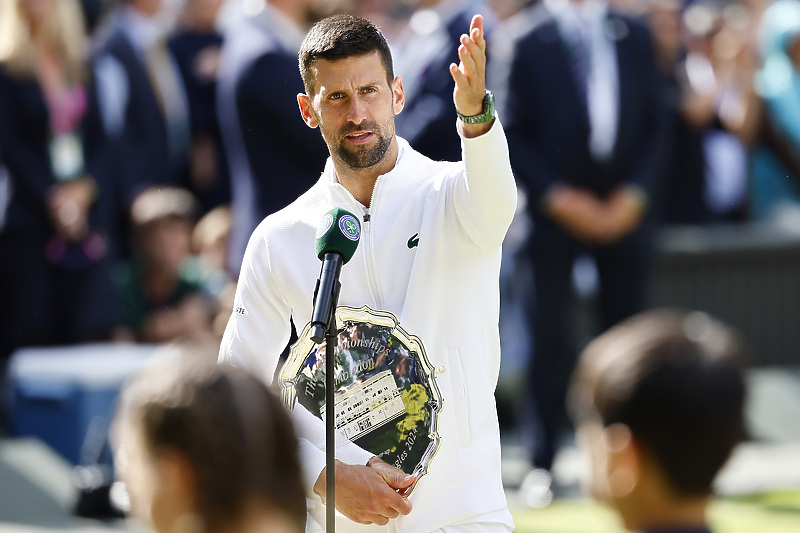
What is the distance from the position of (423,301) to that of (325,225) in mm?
446

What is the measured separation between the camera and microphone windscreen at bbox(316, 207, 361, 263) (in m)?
3.24

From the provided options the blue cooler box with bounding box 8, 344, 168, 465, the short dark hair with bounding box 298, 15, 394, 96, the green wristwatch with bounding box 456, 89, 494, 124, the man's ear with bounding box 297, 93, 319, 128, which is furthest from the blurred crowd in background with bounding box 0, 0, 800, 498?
the green wristwatch with bounding box 456, 89, 494, 124

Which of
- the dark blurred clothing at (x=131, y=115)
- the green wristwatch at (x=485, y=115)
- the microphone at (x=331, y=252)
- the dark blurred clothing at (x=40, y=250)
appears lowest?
the microphone at (x=331, y=252)

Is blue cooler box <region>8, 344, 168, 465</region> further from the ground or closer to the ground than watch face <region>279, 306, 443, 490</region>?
further from the ground

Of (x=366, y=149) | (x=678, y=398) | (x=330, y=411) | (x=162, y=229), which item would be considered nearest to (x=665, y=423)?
(x=678, y=398)

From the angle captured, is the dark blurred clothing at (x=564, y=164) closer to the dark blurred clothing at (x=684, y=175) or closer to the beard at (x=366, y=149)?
the dark blurred clothing at (x=684, y=175)

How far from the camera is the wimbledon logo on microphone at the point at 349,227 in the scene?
325 centimetres

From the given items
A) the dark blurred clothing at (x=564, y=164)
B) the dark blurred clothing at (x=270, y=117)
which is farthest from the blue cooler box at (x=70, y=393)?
the dark blurred clothing at (x=564, y=164)

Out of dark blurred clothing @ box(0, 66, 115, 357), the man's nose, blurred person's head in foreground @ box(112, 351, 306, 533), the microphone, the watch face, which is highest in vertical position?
dark blurred clothing @ box(0, 66, 115, 357)

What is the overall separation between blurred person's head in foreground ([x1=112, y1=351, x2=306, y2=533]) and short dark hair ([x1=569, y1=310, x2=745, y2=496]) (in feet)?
1.88

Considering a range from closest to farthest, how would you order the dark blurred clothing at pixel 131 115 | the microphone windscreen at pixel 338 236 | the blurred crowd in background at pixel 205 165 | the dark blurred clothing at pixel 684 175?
the microphone windscreen at pixel 338 236
the blurred crowd in background at pixel 205 165
the dark blurred clothing at pixel 131 115
the dark blurred clothing at pixel 684 175

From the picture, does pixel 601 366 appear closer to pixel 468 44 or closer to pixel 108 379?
pixel 468 44

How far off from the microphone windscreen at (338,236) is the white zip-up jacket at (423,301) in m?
0.32

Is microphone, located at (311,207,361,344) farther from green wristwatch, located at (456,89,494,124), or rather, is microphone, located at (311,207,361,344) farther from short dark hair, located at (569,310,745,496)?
short dark hair, located at (569,310,745,496)
